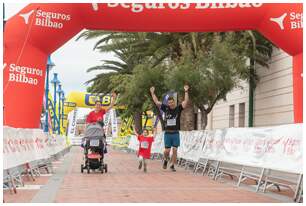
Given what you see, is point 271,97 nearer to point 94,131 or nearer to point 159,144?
point 159,144

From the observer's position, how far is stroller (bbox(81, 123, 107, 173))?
46.0 feet

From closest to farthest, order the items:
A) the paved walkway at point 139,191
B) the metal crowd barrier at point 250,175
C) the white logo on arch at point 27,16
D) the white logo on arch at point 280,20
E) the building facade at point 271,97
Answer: the paved walkway at point 139,191
the metal crowd barrier at point 250,175
the white logo on arch at point 27,16
the white logo on arch at point 280,20
the building facade at point 271,97

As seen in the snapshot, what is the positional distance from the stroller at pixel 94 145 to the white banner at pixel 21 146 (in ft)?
3.43

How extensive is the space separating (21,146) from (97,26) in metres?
3.97

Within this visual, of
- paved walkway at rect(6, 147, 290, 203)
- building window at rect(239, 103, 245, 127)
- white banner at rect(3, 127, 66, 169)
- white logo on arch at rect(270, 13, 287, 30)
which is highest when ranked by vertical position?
white logo on arch at rect(270, 13, 287, 30)

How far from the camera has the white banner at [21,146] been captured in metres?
9.34

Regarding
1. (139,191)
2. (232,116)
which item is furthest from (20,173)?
(232,116)

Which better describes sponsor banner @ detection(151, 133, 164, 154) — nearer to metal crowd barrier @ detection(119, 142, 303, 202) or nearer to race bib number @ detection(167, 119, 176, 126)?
metal crowd barrier @ detection(119, 142, 303, 202)

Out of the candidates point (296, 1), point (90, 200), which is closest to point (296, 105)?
point (296, 1)

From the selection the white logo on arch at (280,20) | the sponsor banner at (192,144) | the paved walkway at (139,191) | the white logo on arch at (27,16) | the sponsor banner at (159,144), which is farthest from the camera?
the sponsor banner at (159,144)

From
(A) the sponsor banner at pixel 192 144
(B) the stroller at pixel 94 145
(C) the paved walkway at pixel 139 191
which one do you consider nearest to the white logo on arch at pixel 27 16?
(B) the stroller at pixel 94 145

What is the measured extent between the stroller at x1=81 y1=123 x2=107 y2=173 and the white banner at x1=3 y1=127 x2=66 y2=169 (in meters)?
1.05

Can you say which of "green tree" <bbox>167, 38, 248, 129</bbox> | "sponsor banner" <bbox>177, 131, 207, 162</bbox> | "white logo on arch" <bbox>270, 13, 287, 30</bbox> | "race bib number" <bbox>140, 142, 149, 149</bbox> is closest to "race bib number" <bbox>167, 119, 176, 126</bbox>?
"sponsor banner" <bbox>177, 131, 207, 162</bbox>

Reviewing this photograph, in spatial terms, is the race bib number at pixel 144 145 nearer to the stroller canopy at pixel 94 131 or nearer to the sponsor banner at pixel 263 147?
the stroller canopy at pixel 94 131
